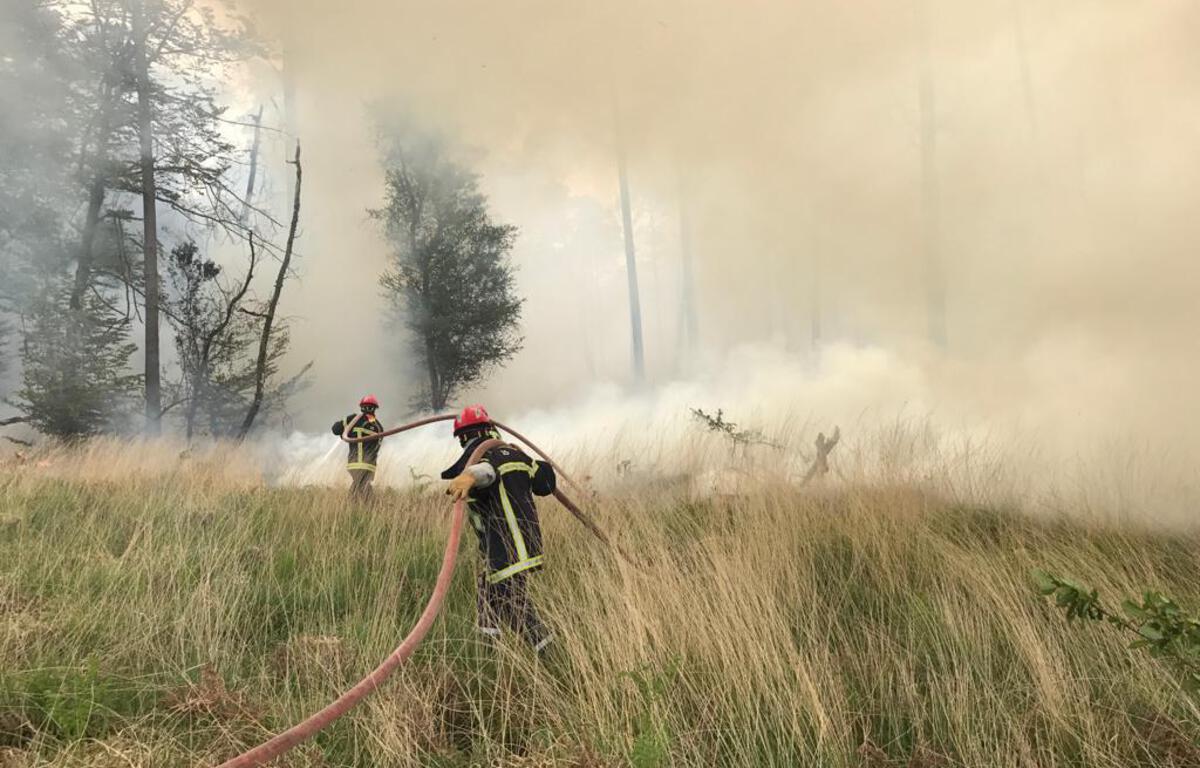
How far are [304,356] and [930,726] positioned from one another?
1955 cm

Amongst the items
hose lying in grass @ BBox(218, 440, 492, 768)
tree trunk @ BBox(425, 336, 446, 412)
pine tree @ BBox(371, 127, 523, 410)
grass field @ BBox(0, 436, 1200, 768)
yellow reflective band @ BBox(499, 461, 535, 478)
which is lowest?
grass field @ BBox(0, 436, 1200, 768)

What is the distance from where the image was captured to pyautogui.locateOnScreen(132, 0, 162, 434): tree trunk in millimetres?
13578

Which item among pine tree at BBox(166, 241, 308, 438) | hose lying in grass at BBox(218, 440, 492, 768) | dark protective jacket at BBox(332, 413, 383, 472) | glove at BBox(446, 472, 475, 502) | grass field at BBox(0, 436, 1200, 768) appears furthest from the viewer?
pine tree at BBox(166, 241, 308, 438)

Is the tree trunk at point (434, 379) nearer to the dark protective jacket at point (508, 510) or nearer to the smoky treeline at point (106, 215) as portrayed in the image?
the smoky treeline at point (106, 215)

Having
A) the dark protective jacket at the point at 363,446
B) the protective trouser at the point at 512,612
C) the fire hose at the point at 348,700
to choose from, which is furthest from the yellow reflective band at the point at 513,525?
the dark protective jacket at the point at 363,446

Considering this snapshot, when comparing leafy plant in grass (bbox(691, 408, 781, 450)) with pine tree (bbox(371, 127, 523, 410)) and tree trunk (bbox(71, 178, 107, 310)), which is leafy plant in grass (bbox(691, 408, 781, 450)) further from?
tree trunk (bbox(71, 178, 107, 310))

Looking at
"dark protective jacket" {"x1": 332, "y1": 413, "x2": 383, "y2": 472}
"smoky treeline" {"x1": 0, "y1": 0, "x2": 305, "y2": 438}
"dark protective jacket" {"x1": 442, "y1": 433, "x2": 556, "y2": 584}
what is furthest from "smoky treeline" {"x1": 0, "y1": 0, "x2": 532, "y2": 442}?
"dark protective jacket" {"x1": 442, "y1": 433, "x2": 556, "y2": 584}

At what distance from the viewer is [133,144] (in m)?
14.6

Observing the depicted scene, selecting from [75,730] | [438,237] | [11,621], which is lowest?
[75,730]

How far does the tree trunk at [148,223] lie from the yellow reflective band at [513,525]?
1371 centimetres

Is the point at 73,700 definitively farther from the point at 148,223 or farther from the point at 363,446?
the point at 148,223

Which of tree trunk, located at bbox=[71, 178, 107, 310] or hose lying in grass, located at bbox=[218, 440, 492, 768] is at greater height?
tree trunk, located at bbox=[71, 178, 107, 310]

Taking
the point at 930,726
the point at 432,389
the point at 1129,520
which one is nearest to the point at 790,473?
the point at 1129,520

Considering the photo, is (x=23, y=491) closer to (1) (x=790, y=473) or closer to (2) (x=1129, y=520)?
(1) (x=790, y=473)
